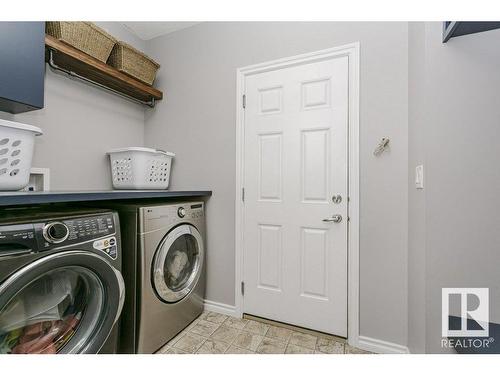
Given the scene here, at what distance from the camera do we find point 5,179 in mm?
1159

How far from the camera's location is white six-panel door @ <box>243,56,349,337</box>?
1.65 metres

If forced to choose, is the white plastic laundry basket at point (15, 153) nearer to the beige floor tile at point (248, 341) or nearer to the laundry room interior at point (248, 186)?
the laundry room interior at point (248, 186)

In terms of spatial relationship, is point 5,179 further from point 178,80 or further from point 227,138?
point 178,80

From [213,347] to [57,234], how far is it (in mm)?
1173

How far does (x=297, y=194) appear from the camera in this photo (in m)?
1.76

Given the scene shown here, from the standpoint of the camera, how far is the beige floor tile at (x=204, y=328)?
172cm

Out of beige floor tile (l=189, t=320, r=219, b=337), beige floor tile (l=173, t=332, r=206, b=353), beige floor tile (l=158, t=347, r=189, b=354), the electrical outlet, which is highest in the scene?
the electrical outlet

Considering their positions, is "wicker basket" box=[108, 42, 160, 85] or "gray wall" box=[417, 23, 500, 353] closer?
"gray wall" box=[417, 23, 500, 353]

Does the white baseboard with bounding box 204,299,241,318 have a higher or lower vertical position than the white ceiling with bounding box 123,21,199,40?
lower

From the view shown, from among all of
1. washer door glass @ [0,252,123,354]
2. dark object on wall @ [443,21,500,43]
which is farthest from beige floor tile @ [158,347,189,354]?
dark object on wall @ [443,21,500,43]

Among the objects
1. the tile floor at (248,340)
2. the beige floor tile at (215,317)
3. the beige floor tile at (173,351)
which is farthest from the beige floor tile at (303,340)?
the beige floor tile at (173,351)

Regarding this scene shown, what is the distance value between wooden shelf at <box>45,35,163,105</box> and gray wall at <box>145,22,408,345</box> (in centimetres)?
22

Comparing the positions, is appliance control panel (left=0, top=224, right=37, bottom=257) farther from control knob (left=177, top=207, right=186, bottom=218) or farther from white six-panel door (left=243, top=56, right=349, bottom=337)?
white six-panel door (left=243, top=56, right=349, bottom=337)
